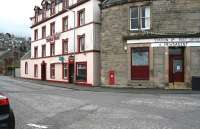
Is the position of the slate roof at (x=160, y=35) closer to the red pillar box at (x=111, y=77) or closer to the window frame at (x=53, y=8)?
the red pillar box at (x=111, y=77)

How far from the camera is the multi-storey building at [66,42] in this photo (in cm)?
3809

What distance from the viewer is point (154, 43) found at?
105 feet

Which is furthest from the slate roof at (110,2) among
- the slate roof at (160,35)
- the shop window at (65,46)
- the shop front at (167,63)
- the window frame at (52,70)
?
the window frame at (52,70)

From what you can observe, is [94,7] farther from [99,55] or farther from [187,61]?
[187,61]

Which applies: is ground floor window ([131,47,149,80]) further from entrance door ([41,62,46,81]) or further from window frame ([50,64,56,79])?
entrance door ([41,62,46,81])

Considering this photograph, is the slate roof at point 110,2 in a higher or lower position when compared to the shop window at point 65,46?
higher

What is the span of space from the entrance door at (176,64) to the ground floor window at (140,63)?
2025 mm

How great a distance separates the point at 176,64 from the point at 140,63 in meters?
3.09

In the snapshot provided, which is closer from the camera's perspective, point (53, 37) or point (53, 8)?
point (53, 37)

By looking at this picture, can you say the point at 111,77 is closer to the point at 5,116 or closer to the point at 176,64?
the point at 176,64

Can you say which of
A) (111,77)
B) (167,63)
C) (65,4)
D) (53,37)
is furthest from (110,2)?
(53,37)

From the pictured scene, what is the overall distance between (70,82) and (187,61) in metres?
16.0

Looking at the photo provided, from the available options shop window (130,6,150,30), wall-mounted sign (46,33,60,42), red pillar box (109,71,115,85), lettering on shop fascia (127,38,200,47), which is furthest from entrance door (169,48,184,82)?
wall-mounted sign (46,33,60,42)

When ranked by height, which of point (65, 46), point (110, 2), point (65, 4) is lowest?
point (65, 46)
